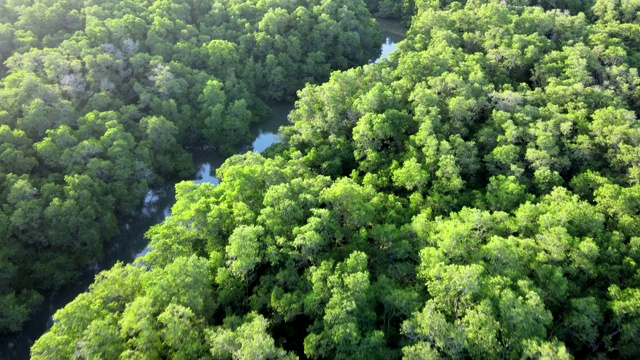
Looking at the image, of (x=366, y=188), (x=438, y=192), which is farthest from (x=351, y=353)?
(x=438, y=192)

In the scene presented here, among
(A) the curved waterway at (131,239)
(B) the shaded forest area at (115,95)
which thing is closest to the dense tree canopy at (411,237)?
(B) the shaded forest area at (115,95)

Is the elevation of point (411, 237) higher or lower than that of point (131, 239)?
higher

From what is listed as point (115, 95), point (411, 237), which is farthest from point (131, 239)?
point (411, 237)

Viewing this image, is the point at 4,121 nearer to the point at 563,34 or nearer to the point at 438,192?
the point at 438,192

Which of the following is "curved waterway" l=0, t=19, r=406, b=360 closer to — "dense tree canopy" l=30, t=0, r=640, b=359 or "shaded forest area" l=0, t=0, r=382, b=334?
"shaded forest area" l=0, t=0, r=382, b=334

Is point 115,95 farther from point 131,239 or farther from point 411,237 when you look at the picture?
point 411,237

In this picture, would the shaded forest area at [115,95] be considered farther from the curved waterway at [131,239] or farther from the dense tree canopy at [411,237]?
the dense tree canopy at [411,237]
